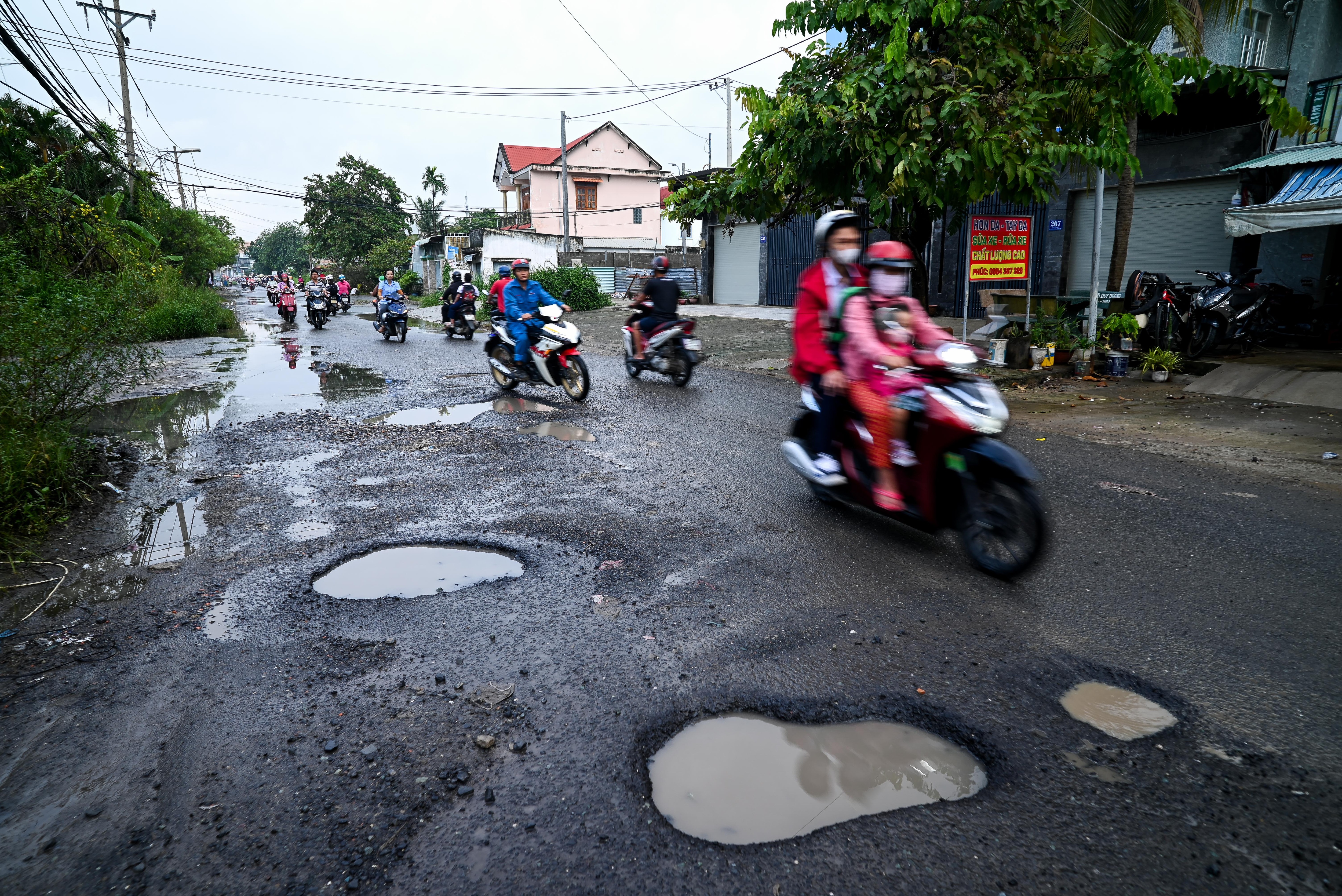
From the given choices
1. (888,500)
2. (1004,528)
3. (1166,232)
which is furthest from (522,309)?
(1166,232)

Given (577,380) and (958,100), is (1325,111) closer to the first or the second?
(958,100)

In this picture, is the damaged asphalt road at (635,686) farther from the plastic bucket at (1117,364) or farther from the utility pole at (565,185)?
the utility pole at (565,185)

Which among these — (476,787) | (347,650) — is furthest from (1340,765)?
(347,650)

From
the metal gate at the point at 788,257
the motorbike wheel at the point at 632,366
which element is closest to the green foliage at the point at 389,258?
the metal gate at the point at 788,257

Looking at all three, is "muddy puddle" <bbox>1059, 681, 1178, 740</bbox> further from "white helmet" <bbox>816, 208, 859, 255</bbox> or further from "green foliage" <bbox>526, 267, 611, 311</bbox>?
"green foliage" <bbox>526, 267, 611, 311</bbox>

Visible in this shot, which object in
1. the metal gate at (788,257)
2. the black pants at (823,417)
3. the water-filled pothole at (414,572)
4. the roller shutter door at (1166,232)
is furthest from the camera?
the metal gate at (788,257)

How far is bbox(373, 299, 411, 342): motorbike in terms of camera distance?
17562 millimetres

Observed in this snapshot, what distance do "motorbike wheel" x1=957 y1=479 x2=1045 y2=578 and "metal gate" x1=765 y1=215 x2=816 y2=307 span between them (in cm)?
1833

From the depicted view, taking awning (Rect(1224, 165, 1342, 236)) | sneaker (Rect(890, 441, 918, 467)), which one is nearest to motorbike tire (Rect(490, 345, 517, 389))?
sneaker (Rect(890, 441, 918, 467))

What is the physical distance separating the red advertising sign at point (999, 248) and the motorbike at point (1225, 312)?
8.58ft

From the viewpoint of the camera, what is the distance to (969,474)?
3670 mm

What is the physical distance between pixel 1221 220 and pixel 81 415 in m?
16.6

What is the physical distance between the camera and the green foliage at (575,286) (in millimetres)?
27227

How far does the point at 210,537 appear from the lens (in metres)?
4.58
